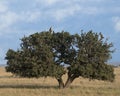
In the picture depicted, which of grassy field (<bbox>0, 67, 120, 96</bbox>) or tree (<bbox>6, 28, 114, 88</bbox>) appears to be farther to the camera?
tree (<bbox>6, 28, 114, 88</bbox>)

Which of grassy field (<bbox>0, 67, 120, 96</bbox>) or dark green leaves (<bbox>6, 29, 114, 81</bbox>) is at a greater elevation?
dark green leaves (<bbox>6, 29, 114, 81</bbox>)

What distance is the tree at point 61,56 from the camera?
42.2 metres

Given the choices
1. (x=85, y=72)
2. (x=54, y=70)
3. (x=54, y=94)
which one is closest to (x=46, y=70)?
(x=54, y=70)

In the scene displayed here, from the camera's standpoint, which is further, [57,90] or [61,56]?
[61,56]

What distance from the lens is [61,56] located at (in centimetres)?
4388

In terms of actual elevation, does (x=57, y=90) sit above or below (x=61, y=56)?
below

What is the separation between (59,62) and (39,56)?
7.22 feet

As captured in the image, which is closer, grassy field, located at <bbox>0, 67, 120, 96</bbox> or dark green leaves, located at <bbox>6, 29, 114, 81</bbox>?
grassy field, located at <bbox>0, 67, 120, 96</bbox>

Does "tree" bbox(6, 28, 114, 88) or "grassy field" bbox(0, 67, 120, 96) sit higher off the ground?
"tree" bbox(6, 28, 114, 88)

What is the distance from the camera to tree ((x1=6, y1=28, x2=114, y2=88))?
138ft

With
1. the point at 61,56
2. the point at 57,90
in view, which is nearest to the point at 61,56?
the point at 61,56

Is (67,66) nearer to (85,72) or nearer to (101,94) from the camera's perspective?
(85,72)

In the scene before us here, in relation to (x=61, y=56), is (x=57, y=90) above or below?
below

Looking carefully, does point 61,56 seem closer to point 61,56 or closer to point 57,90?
point 61,56
